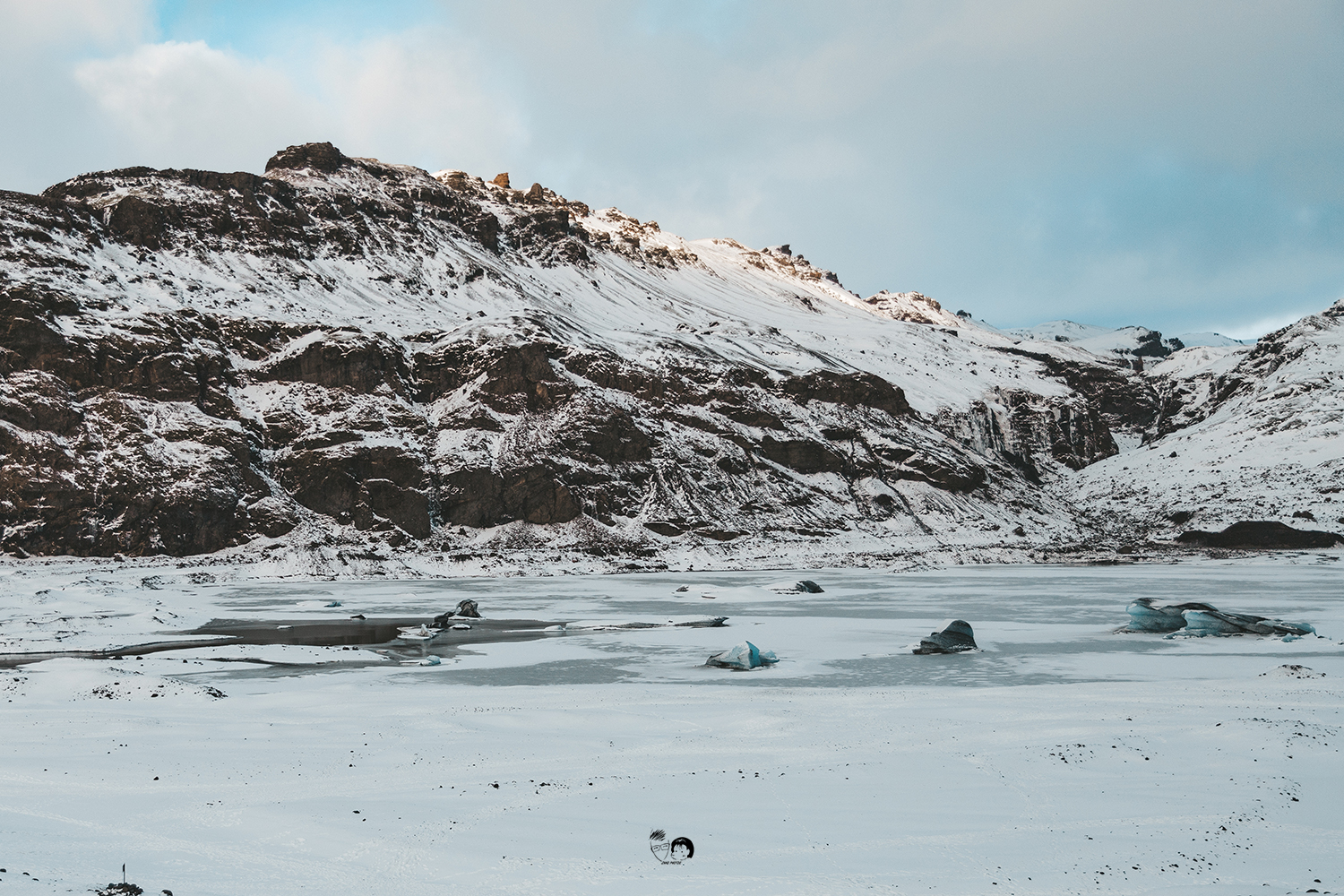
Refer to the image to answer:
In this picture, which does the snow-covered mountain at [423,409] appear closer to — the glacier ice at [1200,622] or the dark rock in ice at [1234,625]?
the glacier ice at [1200,622]

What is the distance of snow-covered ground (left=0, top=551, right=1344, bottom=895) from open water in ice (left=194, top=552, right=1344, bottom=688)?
280mm

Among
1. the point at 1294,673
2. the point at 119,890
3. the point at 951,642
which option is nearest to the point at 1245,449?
the point at 951,642

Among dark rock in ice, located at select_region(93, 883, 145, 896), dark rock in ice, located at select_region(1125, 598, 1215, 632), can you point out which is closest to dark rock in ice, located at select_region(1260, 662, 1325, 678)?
dark rock in ice, located at select_region(1125, 598, 1215, 632)

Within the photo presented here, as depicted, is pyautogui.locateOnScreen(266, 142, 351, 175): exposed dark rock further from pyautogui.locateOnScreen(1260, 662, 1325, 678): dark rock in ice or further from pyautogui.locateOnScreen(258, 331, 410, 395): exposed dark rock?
pyautogui.locateOnScreen(1260, 662, 1325, 678): dark rock in ice

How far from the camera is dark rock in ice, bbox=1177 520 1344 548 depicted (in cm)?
7000

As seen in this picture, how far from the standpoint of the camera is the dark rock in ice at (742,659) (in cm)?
2197

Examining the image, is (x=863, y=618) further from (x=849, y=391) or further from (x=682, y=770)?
(x=849, y=391)

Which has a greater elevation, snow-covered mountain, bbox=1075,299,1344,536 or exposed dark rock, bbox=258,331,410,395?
exposed dark rock, bbox=258,331,410,395

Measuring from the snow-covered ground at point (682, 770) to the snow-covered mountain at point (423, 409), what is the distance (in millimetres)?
40418

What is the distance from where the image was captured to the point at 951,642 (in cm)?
2411

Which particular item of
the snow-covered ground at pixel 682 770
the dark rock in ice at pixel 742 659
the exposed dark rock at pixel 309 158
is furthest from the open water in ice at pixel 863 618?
the exposed dark rock at pixel 309 158

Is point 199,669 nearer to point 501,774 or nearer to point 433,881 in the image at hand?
point 501,774

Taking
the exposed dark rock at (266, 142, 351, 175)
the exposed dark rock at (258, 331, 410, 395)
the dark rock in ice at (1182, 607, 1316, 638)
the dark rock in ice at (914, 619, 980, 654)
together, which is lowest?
the dark rock in ice at (1182, 607, 1316, 638)

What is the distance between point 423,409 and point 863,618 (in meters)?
56.0
